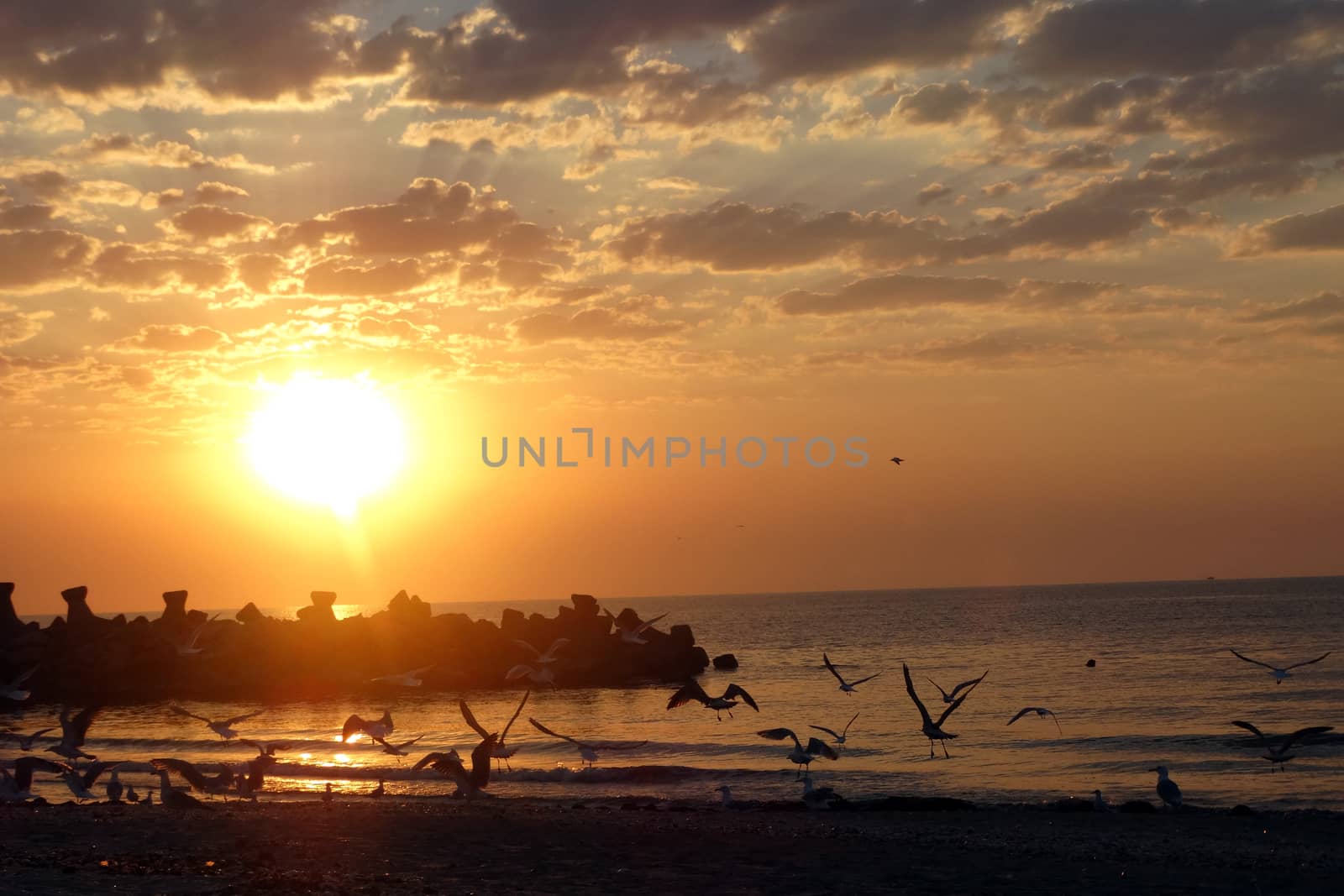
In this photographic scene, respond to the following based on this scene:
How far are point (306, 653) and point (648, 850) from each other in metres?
44.8

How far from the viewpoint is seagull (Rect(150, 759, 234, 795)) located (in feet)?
58.4

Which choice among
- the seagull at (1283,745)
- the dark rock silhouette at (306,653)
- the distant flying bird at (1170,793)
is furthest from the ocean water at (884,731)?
the dark rock silhouette at (306,653)

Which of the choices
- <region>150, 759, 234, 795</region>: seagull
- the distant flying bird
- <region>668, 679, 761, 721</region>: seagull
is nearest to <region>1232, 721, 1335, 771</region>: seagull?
the distant flying bird

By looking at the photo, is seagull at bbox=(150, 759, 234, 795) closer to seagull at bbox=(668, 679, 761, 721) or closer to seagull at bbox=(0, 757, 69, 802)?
seagull at bbox=(0, 757, 69, 802)

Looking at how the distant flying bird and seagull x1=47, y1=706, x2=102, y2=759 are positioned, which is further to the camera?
the distant flying bird

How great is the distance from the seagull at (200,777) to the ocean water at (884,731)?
6.25 feet

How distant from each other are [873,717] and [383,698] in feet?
72.1

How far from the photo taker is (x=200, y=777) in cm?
1867

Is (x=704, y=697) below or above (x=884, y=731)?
above

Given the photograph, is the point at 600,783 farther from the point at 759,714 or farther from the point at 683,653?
the point at 683,653

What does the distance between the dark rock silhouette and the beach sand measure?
33211 mm

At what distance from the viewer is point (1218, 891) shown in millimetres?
14062

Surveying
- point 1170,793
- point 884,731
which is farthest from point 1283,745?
point 884,731

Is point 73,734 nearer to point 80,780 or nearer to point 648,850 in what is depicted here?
point 80,780
